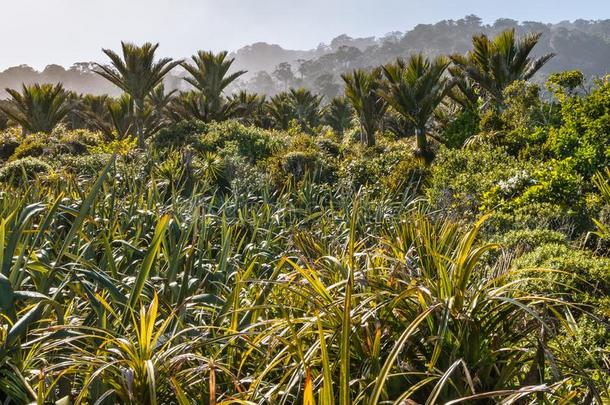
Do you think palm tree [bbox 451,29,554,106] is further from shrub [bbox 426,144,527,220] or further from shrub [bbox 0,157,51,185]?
shrub [bbox 0,157,51,185]

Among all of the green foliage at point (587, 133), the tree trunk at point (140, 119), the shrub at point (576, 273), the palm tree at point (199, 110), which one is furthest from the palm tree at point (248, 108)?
the shrub at point (576, 273)

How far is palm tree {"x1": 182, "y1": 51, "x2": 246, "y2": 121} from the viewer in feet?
71.1

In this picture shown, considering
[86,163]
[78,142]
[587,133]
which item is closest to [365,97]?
[587,133]

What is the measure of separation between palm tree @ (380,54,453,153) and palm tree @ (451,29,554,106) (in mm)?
1032

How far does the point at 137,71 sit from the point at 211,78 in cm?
489

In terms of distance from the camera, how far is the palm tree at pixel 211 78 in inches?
853

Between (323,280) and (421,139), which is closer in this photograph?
(323,280)

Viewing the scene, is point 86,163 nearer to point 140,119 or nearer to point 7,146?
point 140,119

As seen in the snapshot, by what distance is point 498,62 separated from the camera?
16078 millimetres

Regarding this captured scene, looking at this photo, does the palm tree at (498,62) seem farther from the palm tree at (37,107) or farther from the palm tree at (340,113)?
the palm tree at (340,113)

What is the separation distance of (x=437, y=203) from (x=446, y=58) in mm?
9033

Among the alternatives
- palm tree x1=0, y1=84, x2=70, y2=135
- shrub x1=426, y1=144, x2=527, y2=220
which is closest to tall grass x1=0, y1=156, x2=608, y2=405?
shrub x1=426, y1=144, x2=527, y2=220

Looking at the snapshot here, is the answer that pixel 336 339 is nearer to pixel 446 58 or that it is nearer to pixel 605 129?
pixel 605 129

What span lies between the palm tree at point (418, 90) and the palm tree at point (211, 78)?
811cm
